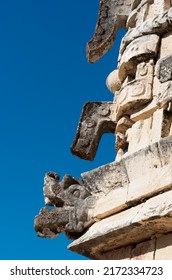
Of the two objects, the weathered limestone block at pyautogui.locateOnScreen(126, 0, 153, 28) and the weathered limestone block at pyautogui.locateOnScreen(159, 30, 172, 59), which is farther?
the weathered limestone block at pyautogui.locateOnScreen(126, 0, 153, 28)

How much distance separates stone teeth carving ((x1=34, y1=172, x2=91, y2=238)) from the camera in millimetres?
7004

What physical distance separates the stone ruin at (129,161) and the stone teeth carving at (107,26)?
0.04 ft

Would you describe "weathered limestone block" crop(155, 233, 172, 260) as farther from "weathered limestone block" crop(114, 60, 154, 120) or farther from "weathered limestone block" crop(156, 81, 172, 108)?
"weathered limestone block" crop(114, 60, 154, 120)

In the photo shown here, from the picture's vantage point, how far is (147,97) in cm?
712

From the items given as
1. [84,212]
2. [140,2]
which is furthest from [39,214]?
[140,2]

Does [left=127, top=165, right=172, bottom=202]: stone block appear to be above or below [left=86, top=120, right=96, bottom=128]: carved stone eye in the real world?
below

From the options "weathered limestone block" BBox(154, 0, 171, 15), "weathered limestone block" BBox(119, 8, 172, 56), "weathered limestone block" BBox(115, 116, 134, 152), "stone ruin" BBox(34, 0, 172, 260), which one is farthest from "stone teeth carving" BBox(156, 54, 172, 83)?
"weathered limestone block" BBox(154, 0, 171, 15)

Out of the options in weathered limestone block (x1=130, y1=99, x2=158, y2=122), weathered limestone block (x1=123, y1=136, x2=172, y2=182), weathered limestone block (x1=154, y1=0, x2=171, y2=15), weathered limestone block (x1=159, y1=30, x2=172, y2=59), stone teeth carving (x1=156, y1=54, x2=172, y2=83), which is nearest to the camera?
weathered limestone block (x1=123, y1=136, x2=172, y2=182)

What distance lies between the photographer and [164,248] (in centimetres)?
626

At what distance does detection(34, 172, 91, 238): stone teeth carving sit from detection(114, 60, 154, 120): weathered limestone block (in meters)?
0.91

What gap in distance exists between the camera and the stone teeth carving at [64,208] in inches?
276

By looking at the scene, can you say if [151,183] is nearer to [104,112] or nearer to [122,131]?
[122,131]

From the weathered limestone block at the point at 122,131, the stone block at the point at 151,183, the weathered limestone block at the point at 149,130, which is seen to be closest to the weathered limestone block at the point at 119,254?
the stone block at the point at 151,183
